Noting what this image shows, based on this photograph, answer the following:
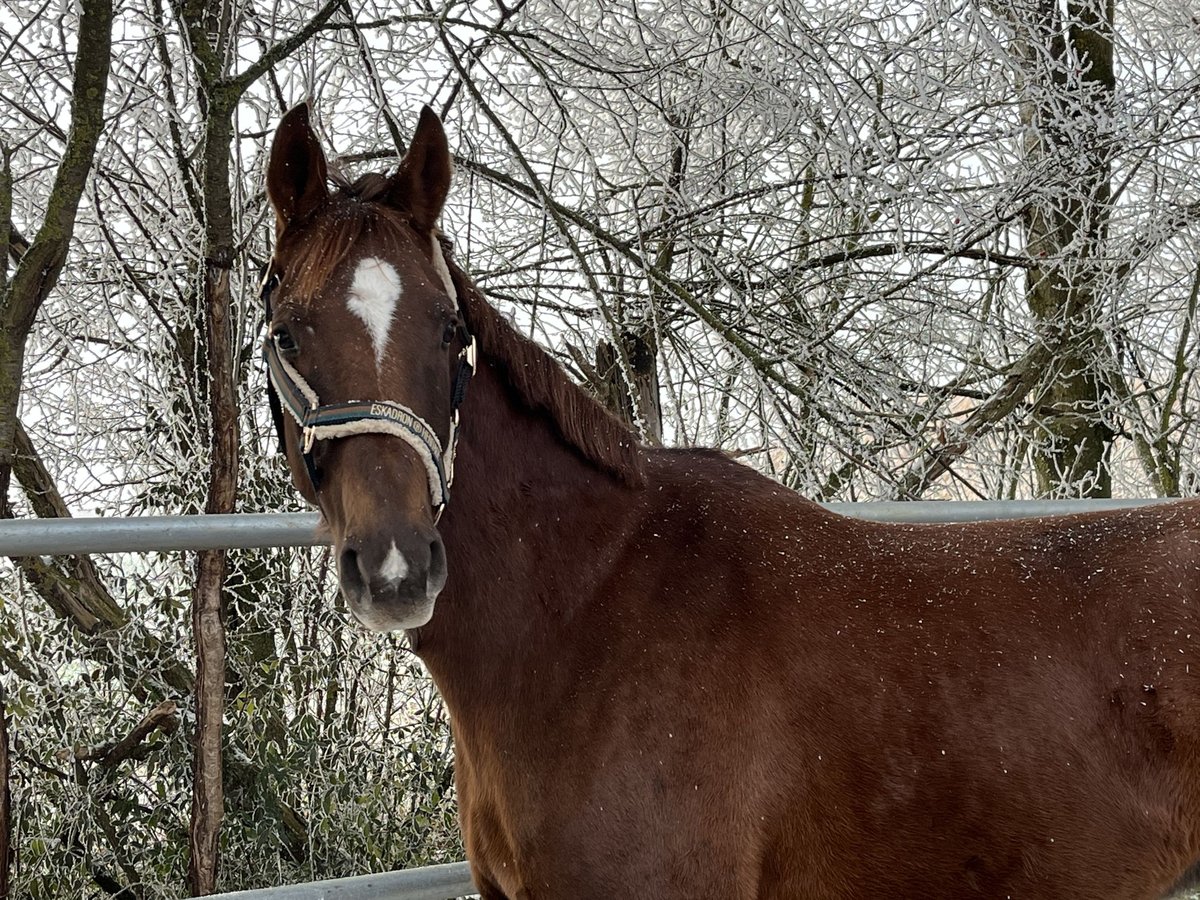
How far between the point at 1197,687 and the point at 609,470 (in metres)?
1.28

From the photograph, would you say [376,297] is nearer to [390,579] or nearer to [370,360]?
[370,360]

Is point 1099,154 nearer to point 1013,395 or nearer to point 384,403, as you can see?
point 1013,395

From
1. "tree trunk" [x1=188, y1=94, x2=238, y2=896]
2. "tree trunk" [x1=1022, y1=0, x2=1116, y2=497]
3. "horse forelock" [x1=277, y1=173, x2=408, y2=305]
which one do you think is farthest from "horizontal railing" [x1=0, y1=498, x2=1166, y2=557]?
"tree trunk" [x1=1022, y1=0, x2=1116, y2=497]

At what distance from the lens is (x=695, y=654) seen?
2230 millimetres

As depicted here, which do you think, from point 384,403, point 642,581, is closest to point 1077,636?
point 642,581

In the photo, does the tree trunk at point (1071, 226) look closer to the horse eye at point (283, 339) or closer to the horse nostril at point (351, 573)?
the horse eye at point (283, 339)

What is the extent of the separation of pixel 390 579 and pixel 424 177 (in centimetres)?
98

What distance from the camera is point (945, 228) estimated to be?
16.1 feet

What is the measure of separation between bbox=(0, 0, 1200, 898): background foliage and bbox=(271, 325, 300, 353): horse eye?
1.09m

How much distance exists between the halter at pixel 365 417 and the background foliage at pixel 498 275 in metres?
1.08

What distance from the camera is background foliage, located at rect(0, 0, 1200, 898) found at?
387cm

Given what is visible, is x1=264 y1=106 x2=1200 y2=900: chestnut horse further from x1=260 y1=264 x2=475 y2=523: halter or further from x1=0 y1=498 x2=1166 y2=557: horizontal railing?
x1=0 y1=498 x2=1166 y2=557: horizontal railing

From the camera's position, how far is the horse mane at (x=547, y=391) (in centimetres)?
236

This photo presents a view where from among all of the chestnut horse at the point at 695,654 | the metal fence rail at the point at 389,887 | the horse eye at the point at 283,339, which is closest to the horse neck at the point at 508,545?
the chestnut horse at the point at 695,654
